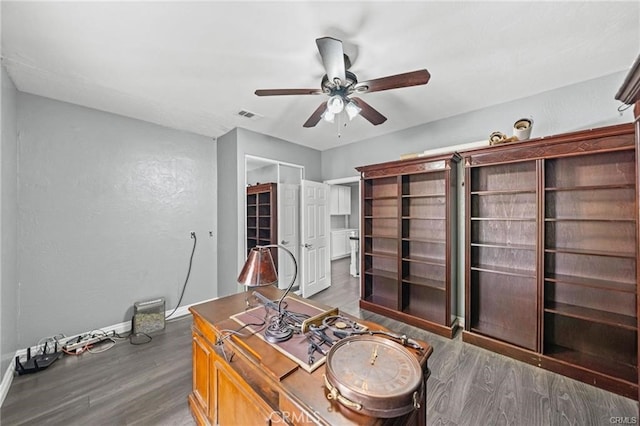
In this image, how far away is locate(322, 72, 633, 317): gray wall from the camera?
2.29 m

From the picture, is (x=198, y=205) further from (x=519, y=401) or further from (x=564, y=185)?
(x=564, y=185)

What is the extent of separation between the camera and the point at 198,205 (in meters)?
3.76

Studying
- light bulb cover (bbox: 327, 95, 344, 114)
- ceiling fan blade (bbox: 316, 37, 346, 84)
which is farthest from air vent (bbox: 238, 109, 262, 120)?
ceiling fan blade (bbox: 316, 37, 346, 84)

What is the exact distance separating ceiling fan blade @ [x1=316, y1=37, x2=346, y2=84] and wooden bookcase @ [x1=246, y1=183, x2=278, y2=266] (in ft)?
8.18

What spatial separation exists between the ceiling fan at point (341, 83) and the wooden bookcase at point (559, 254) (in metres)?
1.46

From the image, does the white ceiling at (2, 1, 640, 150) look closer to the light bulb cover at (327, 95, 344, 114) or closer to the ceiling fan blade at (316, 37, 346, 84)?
the ceiling fan blade at (316, 37, 346, 84)

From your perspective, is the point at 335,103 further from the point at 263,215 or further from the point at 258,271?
the point at 263,215

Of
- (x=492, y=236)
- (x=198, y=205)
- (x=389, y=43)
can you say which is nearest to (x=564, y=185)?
(x=492, y=236)

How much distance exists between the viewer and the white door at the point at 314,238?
163 inches

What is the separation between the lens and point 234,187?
3582 millimetres

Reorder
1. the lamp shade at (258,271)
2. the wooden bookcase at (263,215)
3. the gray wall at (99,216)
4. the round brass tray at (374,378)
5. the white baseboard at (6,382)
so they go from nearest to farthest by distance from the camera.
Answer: the round brass tray at (374,378) < the lamp shade at (258,271) < the white baseboard at (6,382) < the gray wall at (99,216) < the wooden bookcase at (263,215)

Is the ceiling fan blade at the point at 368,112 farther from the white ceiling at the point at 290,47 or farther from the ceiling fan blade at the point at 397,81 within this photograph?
the white ceiling at the point at 290,47

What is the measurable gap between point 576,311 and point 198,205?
465cm

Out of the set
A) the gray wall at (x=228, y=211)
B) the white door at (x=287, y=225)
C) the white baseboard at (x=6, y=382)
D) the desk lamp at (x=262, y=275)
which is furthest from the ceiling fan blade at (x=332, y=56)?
Result: the white baseboard at (x=6, y=382)
